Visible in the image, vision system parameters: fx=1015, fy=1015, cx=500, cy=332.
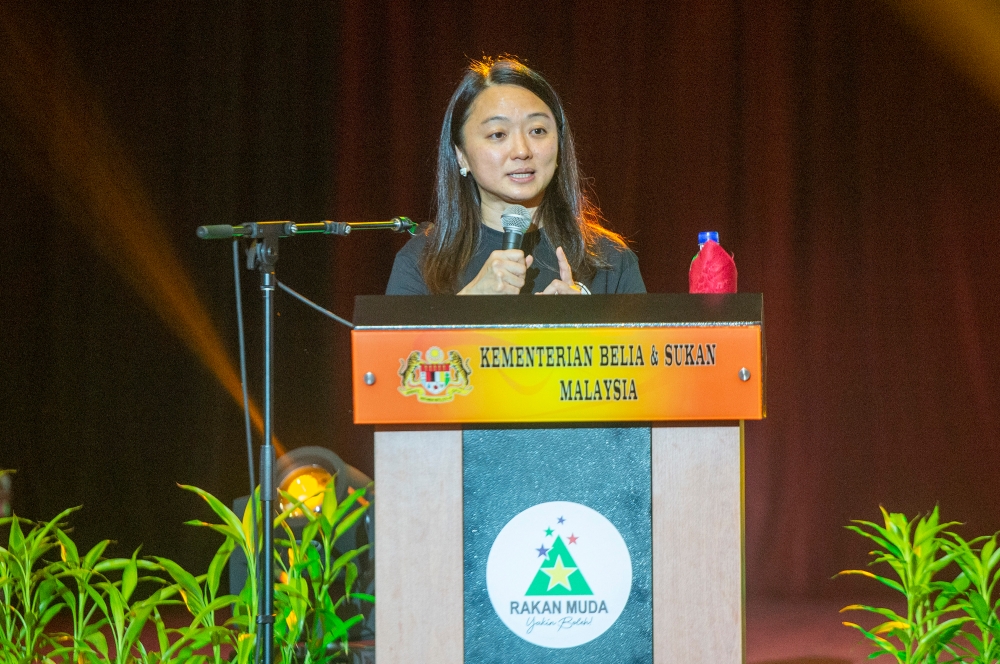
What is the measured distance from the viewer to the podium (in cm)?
134

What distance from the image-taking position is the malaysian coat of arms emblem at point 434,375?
4.40 feet

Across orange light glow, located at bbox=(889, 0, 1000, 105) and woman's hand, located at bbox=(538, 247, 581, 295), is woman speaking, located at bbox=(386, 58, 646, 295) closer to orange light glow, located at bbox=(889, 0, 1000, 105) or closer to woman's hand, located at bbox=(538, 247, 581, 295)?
woman's hand, located at bbox=(538, 247, 581, 295)

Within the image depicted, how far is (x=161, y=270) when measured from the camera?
4035 mm

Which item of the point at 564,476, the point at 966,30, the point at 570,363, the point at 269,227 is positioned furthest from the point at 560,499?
the point at 966,30

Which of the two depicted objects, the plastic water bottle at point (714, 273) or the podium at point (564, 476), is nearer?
the podium at point (564, 476)

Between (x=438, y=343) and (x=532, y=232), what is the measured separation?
0.82m

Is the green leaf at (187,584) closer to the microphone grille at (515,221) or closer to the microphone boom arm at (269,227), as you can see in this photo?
the microphone boom arm at (269,227)

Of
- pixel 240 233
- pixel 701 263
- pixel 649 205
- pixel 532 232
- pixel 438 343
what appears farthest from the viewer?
pixel 649 205

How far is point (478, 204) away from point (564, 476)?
91cm

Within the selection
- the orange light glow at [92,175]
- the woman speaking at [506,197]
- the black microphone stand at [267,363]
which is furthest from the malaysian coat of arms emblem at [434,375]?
the orange light glow at [92,175]

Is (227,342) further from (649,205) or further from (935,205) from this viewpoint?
(935,205)

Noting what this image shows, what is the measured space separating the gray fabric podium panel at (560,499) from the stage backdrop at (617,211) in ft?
8.98

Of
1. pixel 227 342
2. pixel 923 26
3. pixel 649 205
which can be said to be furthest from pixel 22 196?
pixel 923 26

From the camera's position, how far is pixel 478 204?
7.00ft
